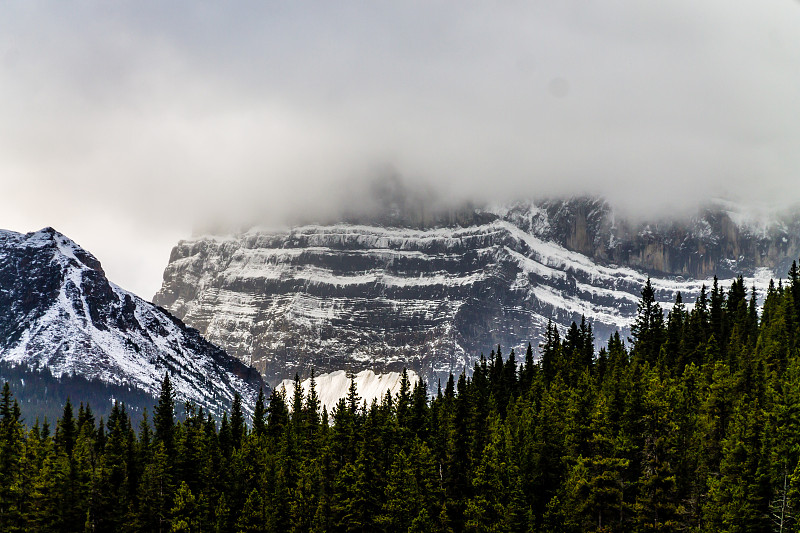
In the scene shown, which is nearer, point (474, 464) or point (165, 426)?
point (474, 464)

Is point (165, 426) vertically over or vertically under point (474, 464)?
over

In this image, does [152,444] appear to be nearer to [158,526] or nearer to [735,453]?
[158,526]

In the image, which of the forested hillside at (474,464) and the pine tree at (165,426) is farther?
the pine tree at (165,426)

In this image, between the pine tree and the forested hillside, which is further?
the pine tree

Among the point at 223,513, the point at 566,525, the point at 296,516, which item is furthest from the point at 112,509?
the point at 566,525

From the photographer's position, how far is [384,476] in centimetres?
11225

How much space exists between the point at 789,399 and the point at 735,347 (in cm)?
5591

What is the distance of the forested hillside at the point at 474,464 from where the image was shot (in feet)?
284

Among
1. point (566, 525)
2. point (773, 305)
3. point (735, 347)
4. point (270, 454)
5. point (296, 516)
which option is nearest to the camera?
point (566, 525)

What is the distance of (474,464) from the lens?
11031 centimetres

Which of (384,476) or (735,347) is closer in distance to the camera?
(384,476)

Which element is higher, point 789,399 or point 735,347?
point 735,347

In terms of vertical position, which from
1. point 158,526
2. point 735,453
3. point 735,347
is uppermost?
point 735,347

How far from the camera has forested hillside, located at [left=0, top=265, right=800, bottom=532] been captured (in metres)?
86.6
